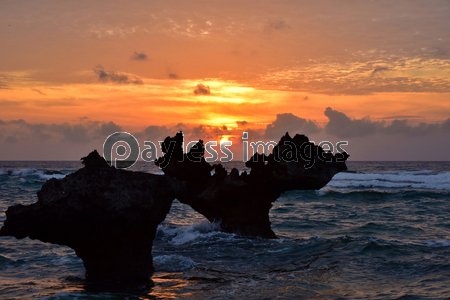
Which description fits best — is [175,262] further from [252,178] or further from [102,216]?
[252,178]

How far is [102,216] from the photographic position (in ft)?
34.0

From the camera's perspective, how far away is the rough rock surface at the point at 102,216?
10.0m

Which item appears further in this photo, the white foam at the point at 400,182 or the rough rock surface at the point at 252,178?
the white foam at the point at 400,182

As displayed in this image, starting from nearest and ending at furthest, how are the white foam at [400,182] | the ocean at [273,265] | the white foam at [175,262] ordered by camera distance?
the ocean at [273,265] → the white foam at [175,262] → the white foam at [400,182]

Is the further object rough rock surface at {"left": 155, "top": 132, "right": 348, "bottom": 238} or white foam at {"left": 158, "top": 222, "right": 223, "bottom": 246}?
white foam at {"left": 158, "top": 222, "right": 223, "bottom": 246}

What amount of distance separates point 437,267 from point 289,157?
6.48m

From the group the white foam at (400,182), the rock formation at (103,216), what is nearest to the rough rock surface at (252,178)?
the rock formation at (103,216)

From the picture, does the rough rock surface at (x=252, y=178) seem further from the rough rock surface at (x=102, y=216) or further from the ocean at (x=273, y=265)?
the rough rock surface at (x=102, y=216)

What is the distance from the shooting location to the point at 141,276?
38.2 feet

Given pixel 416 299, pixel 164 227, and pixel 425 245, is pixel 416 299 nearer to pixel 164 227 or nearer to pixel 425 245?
pixel 425 245

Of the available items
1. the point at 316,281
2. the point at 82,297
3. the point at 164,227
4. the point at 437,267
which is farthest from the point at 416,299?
the point at 164,227

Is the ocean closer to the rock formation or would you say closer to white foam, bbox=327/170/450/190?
the rock formation

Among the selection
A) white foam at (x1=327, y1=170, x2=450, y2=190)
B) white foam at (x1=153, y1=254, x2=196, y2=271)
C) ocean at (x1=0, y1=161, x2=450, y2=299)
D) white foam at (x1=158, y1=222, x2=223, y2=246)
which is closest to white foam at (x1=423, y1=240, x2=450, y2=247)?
ocean at (x1=0, y1=161, x2=450, y2=299)

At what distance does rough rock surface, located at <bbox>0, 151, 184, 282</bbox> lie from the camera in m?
10.0
